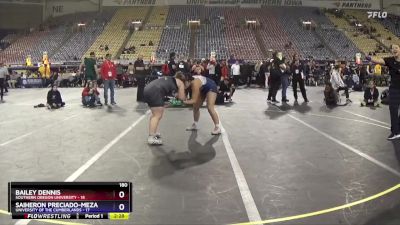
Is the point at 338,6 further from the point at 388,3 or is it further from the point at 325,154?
the point at 325,154

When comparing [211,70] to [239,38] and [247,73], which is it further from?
[239,38]

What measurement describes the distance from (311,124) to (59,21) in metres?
39.6

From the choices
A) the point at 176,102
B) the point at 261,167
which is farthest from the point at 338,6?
the point at 261,167

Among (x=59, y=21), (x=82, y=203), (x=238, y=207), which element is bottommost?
(x=238, y=207)

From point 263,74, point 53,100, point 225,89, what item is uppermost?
point 263,74

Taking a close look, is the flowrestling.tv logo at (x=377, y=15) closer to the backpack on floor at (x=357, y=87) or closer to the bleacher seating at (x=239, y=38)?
the bleacher seating at (x=239, y=38)

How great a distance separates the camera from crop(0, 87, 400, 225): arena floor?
3896 millimetres

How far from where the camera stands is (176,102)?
12555 millimetres

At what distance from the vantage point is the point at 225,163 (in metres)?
5.67

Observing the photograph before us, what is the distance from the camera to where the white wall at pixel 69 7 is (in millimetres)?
44028
